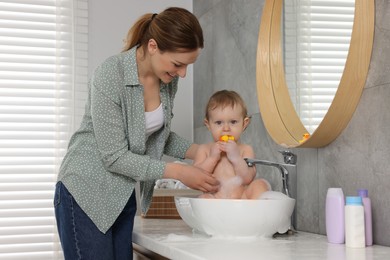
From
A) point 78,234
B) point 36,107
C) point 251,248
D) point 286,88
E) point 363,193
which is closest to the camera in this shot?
point 251,248

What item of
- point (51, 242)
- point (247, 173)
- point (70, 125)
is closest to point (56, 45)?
point (70, 125)

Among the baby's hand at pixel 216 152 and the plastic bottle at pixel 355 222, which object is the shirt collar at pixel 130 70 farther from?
the plastic bottle at pixel 355 222

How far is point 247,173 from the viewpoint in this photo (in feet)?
6.16

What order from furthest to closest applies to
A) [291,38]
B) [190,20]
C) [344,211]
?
[291,38], [190,20], [344,211]

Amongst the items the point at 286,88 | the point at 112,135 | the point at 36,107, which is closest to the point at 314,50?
the point at 286,88

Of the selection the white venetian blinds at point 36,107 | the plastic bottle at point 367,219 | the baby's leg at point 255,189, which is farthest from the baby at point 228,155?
the white venetian blinds at point 36,107

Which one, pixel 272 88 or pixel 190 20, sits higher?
pixel 190 20

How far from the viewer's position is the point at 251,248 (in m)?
1.53

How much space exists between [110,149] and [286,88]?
0.72 meters

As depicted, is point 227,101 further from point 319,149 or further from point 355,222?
point 355,222

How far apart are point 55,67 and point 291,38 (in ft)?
4.61

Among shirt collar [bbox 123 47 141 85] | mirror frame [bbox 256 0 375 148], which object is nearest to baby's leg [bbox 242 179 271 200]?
mirror frame [bbox 256 0 375 148]

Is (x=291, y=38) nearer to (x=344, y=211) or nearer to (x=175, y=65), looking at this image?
(x=175, y=65)

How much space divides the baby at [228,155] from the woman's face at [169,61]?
0.17 metres
